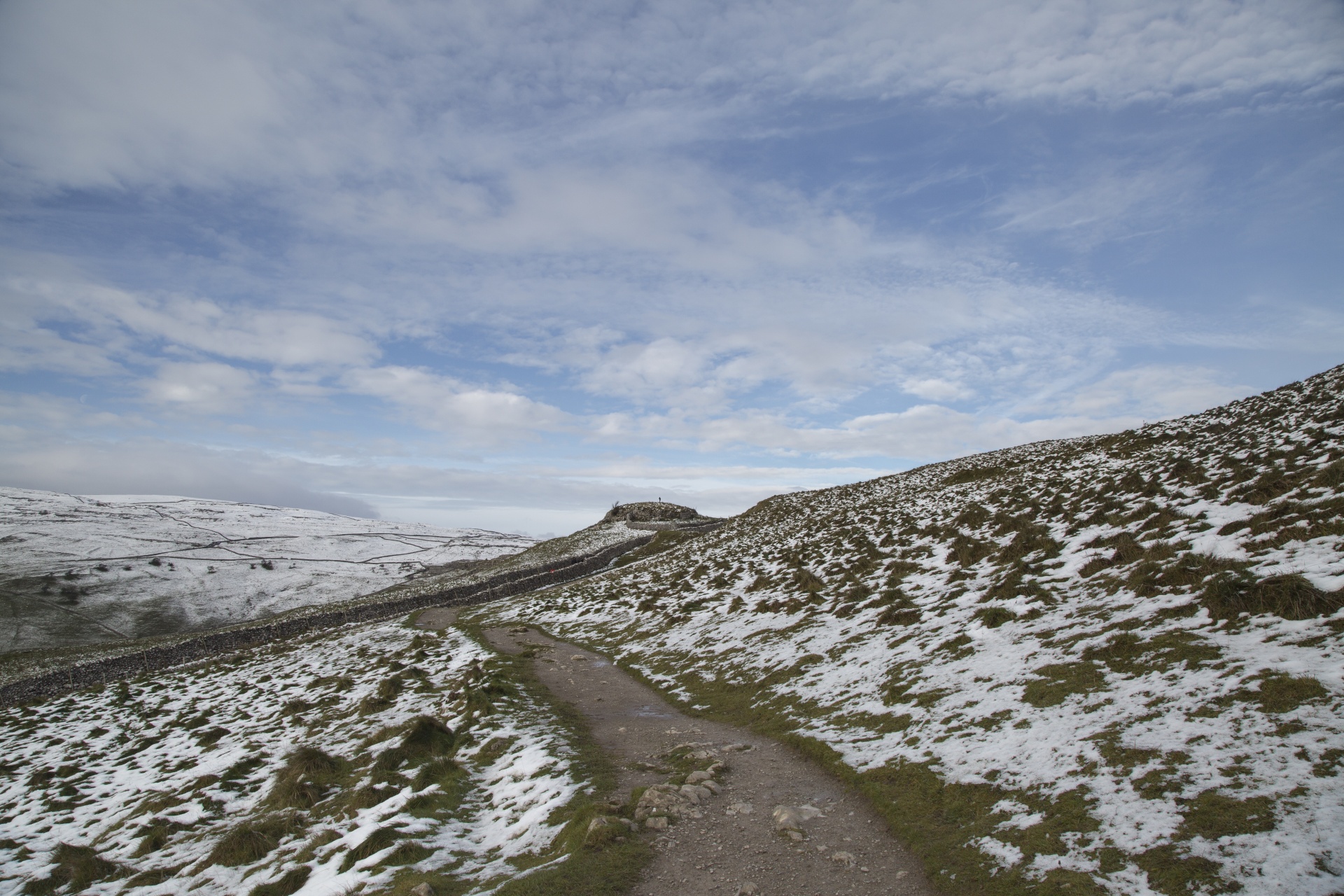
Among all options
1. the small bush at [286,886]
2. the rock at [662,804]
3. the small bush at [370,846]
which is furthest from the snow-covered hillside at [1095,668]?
the small bush at [286,886]

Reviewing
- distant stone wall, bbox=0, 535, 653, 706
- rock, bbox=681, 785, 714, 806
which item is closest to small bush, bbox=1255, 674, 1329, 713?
rock, bbox=681, 785, 714, 806

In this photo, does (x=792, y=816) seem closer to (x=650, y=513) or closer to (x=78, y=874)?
(x=78, y=874)

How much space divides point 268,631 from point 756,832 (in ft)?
151

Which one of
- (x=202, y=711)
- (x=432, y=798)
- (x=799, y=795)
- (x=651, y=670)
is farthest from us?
(x=202, y=711)

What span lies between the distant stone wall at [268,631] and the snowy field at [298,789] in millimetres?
11499

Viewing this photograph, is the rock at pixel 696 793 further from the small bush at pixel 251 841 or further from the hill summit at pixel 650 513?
the hill summit at pixel 650 513

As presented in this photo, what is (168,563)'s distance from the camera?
91.8m

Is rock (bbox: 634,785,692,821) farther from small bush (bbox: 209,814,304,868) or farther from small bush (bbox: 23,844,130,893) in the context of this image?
small bush (bbox: 23,844,130,893)

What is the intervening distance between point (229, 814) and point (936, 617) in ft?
58.9

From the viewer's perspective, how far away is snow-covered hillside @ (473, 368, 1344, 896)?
618cm

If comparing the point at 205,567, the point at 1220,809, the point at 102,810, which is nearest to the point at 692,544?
the point at 102,810

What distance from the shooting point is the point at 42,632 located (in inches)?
2468

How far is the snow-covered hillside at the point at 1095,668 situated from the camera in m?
6.18

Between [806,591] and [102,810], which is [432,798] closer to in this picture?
[102,810]
